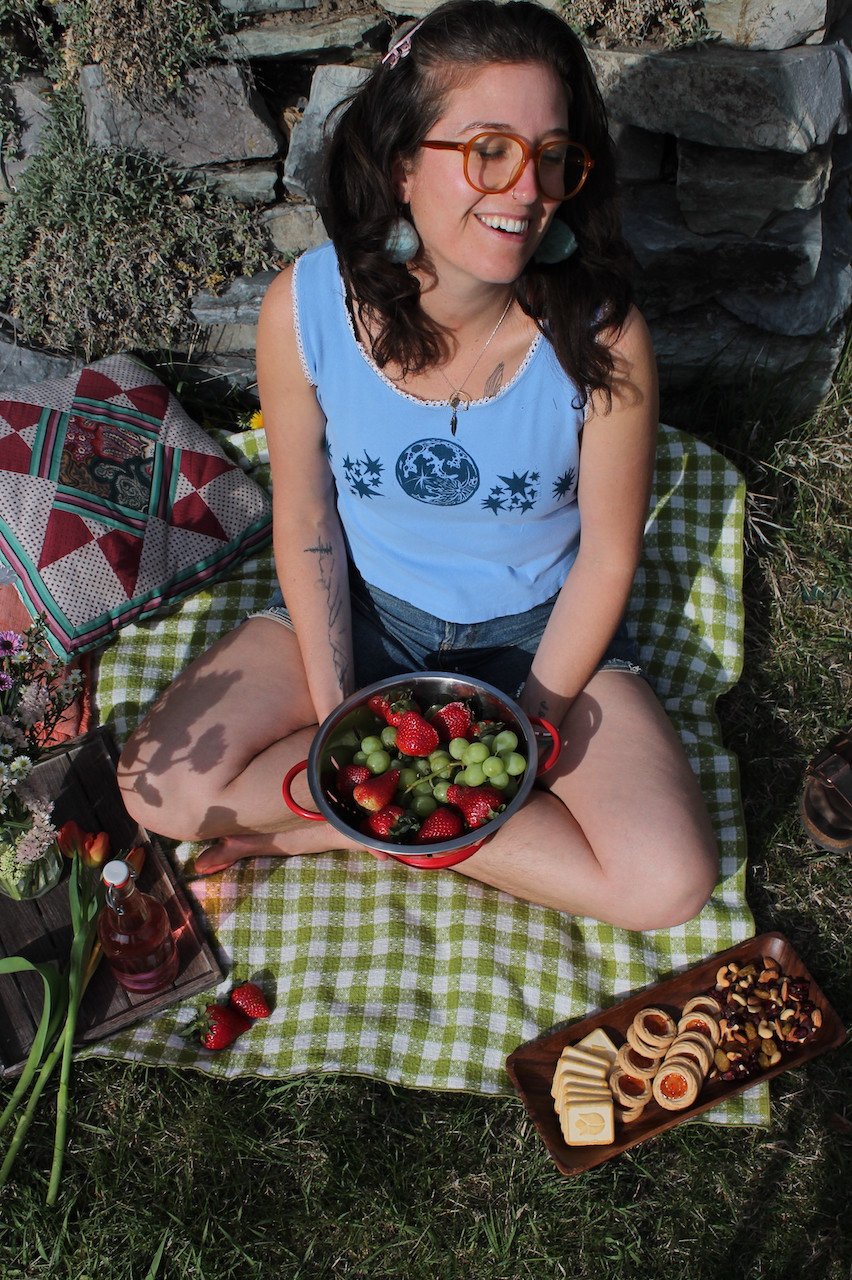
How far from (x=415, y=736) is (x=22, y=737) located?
762 mm

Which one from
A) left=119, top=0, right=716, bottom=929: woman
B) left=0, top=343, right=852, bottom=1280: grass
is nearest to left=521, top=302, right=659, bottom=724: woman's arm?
left=119, top=0, right=716, bottom=929: woman

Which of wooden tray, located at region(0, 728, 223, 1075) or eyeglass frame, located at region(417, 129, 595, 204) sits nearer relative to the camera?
eyeglass frame, located at region(417, 129, 595, 204)

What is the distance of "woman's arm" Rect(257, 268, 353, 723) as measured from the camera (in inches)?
92.2

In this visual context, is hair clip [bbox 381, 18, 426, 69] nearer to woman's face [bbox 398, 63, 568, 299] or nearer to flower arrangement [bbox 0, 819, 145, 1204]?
woman's face [bbox 398, 63, 568, 299]

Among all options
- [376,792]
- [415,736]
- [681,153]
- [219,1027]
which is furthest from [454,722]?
[681,153]

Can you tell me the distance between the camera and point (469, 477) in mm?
2236

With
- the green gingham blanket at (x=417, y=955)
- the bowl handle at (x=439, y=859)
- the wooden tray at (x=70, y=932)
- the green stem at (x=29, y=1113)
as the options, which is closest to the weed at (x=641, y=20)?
the green gingham blanket at (x=417, y=955)

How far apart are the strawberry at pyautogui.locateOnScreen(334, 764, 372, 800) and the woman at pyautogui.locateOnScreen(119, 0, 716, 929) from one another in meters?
0.33

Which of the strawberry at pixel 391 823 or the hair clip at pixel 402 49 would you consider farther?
the strawberry at pixel 391 823

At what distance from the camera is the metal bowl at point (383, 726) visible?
1.96 m

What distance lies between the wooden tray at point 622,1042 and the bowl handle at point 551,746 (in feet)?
1.81

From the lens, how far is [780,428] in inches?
130

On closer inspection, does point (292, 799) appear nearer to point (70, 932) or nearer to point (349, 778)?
point (349, 778)

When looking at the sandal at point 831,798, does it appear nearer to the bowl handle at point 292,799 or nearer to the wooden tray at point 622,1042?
the wooden tray at point 622,1042
